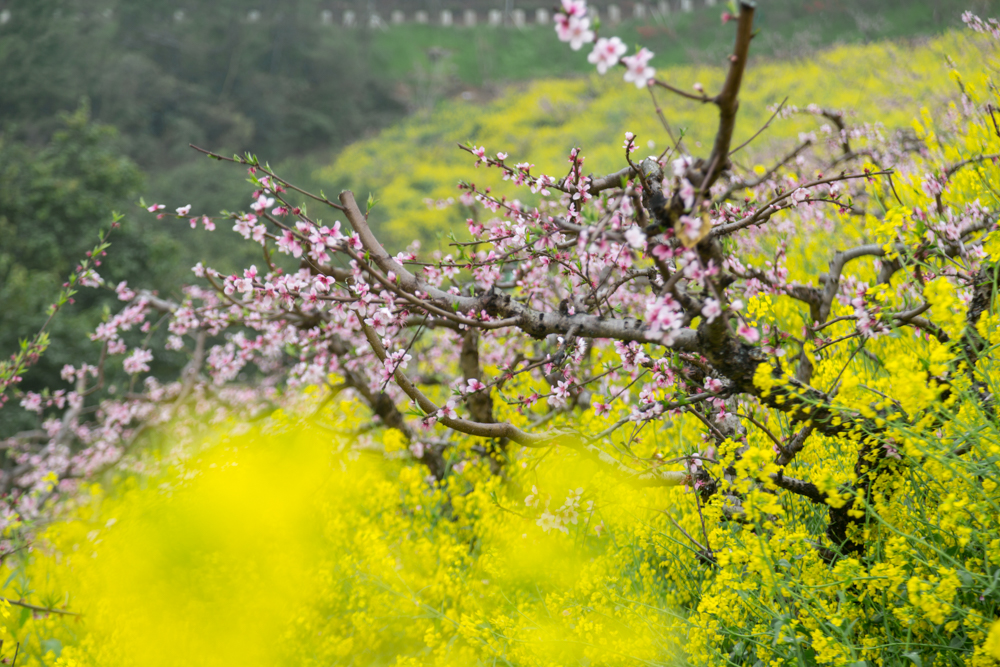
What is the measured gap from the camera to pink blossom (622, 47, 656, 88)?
138 centimetres

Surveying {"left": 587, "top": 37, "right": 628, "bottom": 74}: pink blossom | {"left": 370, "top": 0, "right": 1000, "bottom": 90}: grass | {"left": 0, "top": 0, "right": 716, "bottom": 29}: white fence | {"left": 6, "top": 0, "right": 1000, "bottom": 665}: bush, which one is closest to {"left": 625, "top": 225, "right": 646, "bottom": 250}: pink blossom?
{"left": 6, "top": 0, "right": 1000, "bottom": 665}: bush

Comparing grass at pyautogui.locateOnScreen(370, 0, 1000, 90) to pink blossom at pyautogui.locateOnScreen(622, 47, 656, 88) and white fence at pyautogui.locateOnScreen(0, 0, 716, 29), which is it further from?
pink blossom at pyautogui.locateOnScreen(622, 47, 656, 88)

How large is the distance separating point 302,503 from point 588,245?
3.41 meters

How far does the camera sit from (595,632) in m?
2.36

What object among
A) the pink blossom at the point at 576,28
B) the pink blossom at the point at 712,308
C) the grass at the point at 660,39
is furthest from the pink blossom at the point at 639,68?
the grass at the point at 660,39

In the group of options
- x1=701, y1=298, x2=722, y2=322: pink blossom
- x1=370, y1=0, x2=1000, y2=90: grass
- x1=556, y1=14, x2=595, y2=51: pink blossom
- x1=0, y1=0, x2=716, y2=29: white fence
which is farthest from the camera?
x1=0, y1=0, x2=716, y2=29: white fence

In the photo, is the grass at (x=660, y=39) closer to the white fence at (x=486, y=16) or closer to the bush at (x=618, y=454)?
the white fence at (x=486, y=16)

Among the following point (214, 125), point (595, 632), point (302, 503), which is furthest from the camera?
point (214, 125)

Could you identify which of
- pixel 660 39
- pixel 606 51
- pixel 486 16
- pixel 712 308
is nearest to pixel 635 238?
pixel 712 308

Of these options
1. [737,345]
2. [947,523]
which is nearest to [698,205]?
[737,345]

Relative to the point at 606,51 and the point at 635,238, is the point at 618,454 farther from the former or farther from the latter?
the point at 606,51

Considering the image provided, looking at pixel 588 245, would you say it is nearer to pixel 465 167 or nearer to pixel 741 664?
pixel 741 664

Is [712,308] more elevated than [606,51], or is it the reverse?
[606,51]

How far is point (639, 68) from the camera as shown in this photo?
139 cm
